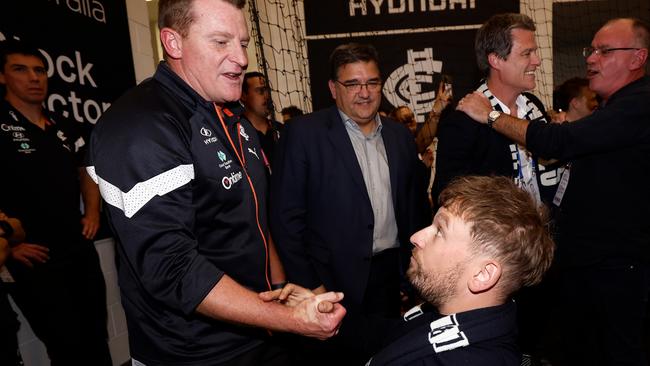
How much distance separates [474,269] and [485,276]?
0.03 m

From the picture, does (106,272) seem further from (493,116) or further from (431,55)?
(431,55)

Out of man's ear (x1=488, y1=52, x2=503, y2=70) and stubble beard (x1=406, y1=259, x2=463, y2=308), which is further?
man's ear (x1=488, y1=52, x2=503, y2=70)

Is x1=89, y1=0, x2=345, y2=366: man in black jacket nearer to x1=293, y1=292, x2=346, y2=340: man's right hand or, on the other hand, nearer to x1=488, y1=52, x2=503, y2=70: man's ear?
x1=293, y1=292, x2=346, y2=340: man's right hand

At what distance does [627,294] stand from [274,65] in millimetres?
4745

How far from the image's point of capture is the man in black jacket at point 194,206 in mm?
1001

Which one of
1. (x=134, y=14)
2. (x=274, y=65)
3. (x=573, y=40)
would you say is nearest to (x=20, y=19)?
(x=134, y=14)

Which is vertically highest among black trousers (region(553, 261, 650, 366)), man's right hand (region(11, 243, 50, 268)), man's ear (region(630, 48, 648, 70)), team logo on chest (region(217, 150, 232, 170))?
man's ear (region(630, 48, 648, 70))

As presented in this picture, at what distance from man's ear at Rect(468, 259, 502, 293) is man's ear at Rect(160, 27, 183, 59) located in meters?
1.05

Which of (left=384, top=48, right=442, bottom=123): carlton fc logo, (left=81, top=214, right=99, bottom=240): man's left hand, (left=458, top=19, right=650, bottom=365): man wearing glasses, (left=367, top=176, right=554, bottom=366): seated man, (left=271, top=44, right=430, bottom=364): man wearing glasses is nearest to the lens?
(left=367, top=176, right=554, bottom=366): seated man

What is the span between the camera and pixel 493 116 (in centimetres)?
192

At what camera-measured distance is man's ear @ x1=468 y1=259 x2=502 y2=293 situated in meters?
1.18

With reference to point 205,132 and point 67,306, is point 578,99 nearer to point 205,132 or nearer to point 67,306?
point 205,132

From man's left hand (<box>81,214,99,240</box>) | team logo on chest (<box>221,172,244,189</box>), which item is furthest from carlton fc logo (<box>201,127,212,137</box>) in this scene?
man's left hand (<box>81,214,99,240</box>)

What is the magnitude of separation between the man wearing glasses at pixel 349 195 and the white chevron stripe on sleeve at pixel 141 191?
41.4 inches
